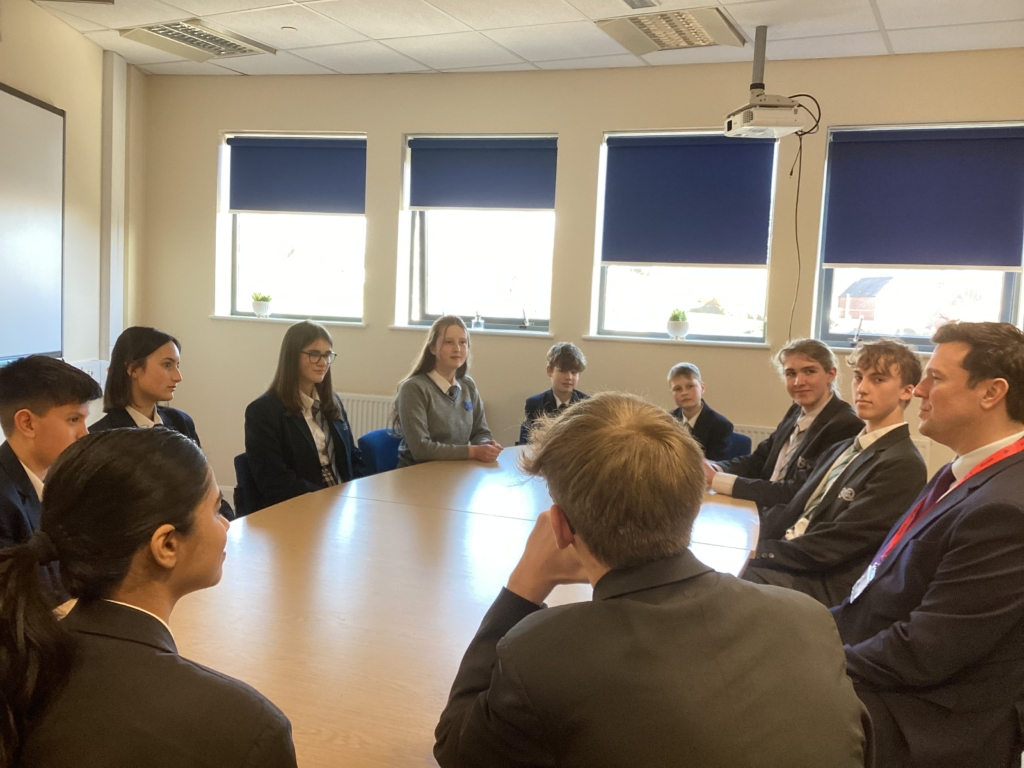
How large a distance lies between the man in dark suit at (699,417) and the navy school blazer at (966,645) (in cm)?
250

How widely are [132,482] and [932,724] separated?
1.57m

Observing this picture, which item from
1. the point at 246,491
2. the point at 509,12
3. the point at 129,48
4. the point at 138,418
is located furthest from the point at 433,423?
the point at 129,48

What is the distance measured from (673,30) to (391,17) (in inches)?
60.6

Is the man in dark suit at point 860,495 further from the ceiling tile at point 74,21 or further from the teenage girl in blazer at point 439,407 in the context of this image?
the ceiling tile at point 74,21

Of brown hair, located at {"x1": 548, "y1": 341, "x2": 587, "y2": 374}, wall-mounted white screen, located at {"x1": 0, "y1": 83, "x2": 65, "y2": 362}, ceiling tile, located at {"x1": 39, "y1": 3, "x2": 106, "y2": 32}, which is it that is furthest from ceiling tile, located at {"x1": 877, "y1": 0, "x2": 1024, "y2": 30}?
wall-mounted white screen, located at {"x1": 0, "y1": 83, "x2": 65, "y2": 362}

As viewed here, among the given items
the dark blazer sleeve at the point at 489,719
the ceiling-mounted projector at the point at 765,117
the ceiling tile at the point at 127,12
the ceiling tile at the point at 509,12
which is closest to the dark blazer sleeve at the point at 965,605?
Result: the dark blazer sleeve at the point at 489,719

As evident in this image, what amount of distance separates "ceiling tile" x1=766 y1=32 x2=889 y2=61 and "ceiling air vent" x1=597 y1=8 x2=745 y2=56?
0.93ft

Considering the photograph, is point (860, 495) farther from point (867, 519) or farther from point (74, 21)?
point (74, 21)

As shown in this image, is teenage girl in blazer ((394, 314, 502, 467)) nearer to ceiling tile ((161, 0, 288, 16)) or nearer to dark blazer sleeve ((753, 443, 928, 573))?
dark blazer sleeve ((753, 443, 928, 573))

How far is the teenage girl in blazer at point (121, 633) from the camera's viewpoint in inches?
32.6

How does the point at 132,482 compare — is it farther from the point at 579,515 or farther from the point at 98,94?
the point at 98,94

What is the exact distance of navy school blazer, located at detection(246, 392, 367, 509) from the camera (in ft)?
10.1

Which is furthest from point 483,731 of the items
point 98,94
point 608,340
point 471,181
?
point 98,94

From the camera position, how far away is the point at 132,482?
100cm
